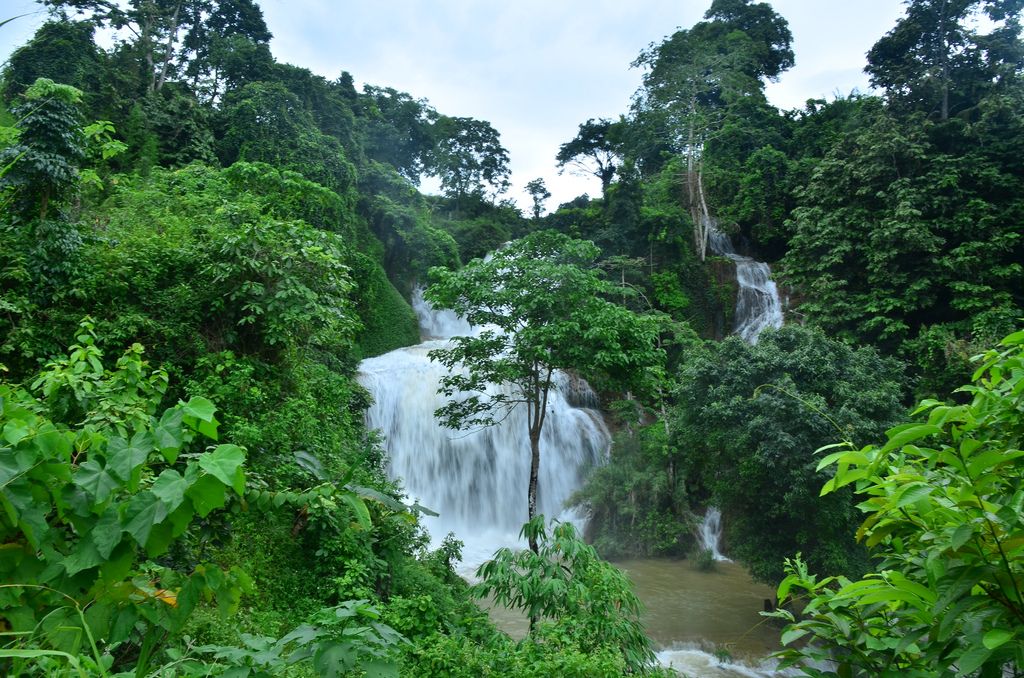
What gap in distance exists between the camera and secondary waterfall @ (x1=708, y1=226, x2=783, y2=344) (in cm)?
1977

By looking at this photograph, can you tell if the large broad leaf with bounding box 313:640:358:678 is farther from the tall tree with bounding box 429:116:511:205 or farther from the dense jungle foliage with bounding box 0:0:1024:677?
the tall tree with bounding box 429:116:511:205

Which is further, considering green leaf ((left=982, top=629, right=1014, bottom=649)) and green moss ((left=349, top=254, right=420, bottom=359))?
green moss ((left=349, top=254, right=420, bottom=359))

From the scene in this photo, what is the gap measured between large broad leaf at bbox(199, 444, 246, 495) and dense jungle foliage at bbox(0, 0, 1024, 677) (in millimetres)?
10

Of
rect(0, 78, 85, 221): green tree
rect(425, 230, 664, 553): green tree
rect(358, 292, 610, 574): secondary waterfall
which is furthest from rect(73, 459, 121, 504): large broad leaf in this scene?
rect(358, 292, 610, 574): secondary waterfall

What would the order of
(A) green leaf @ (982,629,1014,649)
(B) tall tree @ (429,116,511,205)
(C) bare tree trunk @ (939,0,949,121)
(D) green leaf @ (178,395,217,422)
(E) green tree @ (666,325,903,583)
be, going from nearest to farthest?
(A) green leaf @ (982,629,1014,649)
(D) green leaf @ (178,395,217,422)
(E) green tree @ (666,325,903,583)
(C) bare tree trunk @ (939,0,949,121)
(B) tall tree @ (429,116,511,205)

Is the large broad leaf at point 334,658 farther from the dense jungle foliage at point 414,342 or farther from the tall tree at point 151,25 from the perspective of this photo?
the tall tree at point 151,25

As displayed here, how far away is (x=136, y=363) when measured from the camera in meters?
3.00

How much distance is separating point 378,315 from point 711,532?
12063 millimetres

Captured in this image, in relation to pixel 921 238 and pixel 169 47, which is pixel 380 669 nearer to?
pixel 921 238

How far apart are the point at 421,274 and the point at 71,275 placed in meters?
16.5

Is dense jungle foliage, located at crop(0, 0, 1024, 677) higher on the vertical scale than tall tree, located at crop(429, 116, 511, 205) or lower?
lower

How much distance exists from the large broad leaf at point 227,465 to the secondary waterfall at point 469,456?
503 inches

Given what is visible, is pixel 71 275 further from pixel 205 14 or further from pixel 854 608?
pixel 205 14

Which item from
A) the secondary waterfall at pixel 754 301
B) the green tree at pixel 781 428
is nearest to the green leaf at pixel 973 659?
the green tree at pixel 781 428
